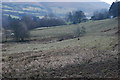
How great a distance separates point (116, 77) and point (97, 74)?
1.50 metres

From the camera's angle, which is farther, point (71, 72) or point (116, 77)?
point (71, 72)

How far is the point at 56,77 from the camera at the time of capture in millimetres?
12867

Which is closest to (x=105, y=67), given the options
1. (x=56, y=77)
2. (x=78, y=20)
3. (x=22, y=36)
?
(x=56, y=77)

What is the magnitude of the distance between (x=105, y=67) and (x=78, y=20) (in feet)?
288

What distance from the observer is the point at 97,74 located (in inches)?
488

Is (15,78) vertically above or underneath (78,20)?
underneath

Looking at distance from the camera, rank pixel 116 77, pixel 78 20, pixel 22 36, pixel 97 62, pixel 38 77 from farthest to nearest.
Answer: pixel 78 20 < pixel 22 36 < pixel 97 62 < pixel 38 77 < pixel 116 77

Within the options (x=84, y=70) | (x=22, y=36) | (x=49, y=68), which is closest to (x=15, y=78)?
→ (x=49, y=68)

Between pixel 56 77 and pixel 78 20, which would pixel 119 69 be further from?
pixel 78 20

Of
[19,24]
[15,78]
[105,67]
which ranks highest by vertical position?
[19,24]

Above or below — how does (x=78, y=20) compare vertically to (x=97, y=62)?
above

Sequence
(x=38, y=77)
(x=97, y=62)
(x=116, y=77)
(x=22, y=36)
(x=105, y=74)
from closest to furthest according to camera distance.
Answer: (x=116, y=77) < (x=105, y=74) < (x=38, y=77) < (x=97, y=62) < (x=22, y=36)

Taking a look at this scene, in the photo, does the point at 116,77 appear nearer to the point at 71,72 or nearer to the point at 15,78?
the point at 71,72

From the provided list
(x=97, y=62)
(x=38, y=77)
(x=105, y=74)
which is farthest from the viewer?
(x=97, y=62)
